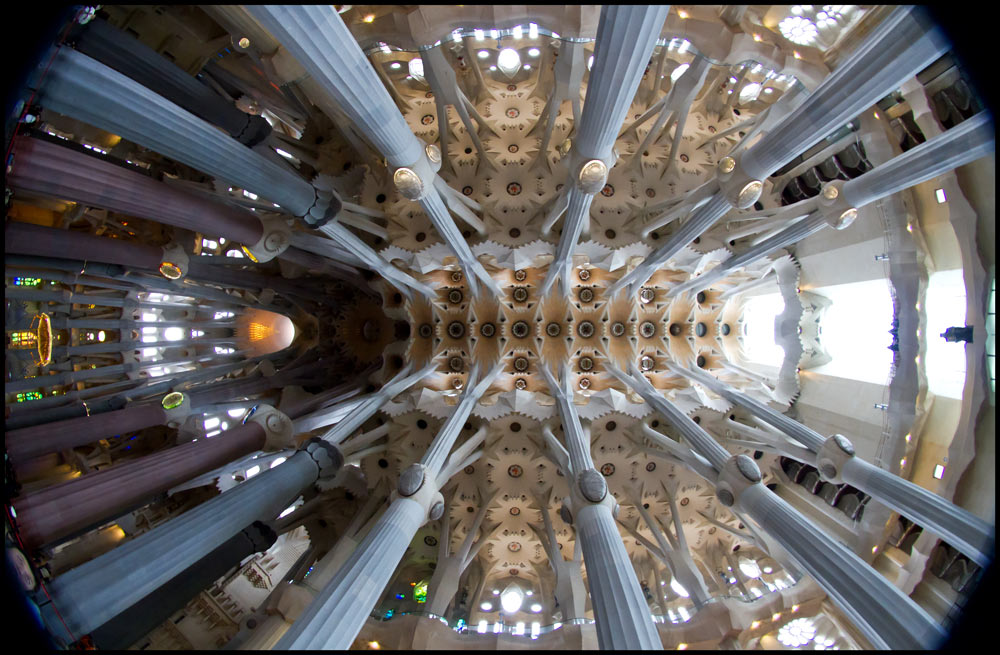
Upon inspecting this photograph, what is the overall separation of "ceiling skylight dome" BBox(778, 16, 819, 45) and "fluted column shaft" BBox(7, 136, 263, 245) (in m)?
13.6

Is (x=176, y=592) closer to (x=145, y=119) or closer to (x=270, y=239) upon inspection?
(x=270, y=239)

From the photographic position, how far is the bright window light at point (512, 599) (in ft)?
53.1

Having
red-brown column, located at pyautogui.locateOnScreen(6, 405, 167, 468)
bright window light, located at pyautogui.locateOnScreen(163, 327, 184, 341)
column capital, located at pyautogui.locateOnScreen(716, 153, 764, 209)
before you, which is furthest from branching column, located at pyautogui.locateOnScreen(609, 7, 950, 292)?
bright window light, located at pyautogui.locateOnScreen(163, 327, 184, 341)

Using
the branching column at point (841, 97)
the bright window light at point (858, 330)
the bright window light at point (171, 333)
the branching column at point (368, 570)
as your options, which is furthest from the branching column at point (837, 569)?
the bright window light at point (171, 333)

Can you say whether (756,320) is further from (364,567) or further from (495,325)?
(364,567)

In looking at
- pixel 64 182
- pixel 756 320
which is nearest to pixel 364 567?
pixel 64 182

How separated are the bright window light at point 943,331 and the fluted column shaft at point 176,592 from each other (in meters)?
17.2

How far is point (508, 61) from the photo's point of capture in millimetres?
15930

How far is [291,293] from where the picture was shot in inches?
733

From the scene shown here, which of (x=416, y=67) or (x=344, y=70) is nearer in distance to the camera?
(x=344, y=70)

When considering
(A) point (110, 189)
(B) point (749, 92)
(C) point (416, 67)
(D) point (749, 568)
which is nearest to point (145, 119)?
(A) point (110, 189)

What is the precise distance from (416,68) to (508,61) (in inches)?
125

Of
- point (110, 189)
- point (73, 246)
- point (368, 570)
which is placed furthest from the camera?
point (73, 246)

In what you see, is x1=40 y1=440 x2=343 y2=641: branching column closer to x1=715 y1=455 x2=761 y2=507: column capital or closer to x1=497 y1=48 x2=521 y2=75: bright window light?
x1=715 y1=455 x2=761 y2=507: column capital
